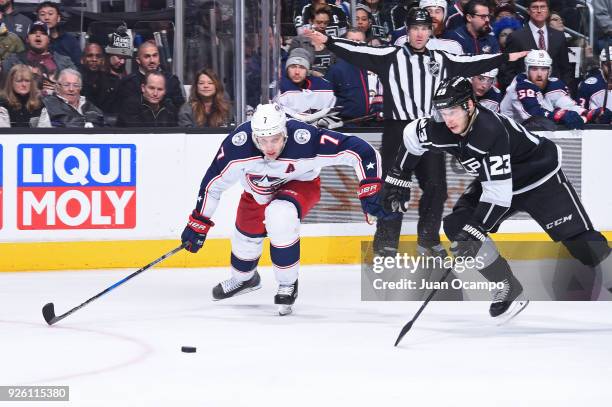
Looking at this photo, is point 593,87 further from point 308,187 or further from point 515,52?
point 308,187

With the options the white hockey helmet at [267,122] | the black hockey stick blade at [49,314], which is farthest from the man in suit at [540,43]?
the black hockey stick blade at [49,314]

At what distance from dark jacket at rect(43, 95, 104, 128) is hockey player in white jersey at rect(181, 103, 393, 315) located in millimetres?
1683

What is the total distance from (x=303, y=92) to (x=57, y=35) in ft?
5.03

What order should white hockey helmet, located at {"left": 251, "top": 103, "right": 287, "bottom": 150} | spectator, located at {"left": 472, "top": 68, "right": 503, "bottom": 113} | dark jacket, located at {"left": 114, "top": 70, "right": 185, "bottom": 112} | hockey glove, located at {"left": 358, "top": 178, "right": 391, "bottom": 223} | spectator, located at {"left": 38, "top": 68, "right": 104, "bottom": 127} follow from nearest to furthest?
white hockey helmet, located at {"left": 251, "top": 103, "right": 287, "bottom": 150}
hockey glove, located at {"left": 358, "top": 178, "right": 391, "bottom": 223}
spectator, located at {"left": 38, "top": 68, "right": 104, "bottom": 127}
dark jacket, located at {"left": 114, "top": 70, "right": 185, "bottom": 112}
spectator, located at {"left": 472, "top": 68, "right": 503, "bottom": 113}

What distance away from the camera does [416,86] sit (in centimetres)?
731

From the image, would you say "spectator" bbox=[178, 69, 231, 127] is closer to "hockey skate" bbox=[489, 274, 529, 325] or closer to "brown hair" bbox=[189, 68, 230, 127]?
"brown hair" bbox=[189, 68, 230, 127]

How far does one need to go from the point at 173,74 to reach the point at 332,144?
76.6 inches

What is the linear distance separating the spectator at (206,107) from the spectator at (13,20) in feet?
3.43

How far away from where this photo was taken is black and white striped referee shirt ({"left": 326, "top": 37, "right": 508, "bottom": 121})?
7.28 m

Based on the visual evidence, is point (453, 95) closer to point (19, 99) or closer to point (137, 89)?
point (137, 89)

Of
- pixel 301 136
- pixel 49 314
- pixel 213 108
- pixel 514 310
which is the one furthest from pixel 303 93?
pixel 49 314

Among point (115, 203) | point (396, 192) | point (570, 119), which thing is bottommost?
point (115, 203)

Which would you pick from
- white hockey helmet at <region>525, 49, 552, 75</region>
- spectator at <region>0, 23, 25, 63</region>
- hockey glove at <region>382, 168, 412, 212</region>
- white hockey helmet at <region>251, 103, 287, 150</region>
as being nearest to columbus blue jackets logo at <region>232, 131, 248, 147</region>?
white hockey helmet at <region>251, 103, 287, 150</region>

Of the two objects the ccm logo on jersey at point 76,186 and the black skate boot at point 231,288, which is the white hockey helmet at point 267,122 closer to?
the black skate boot at point 231,288
